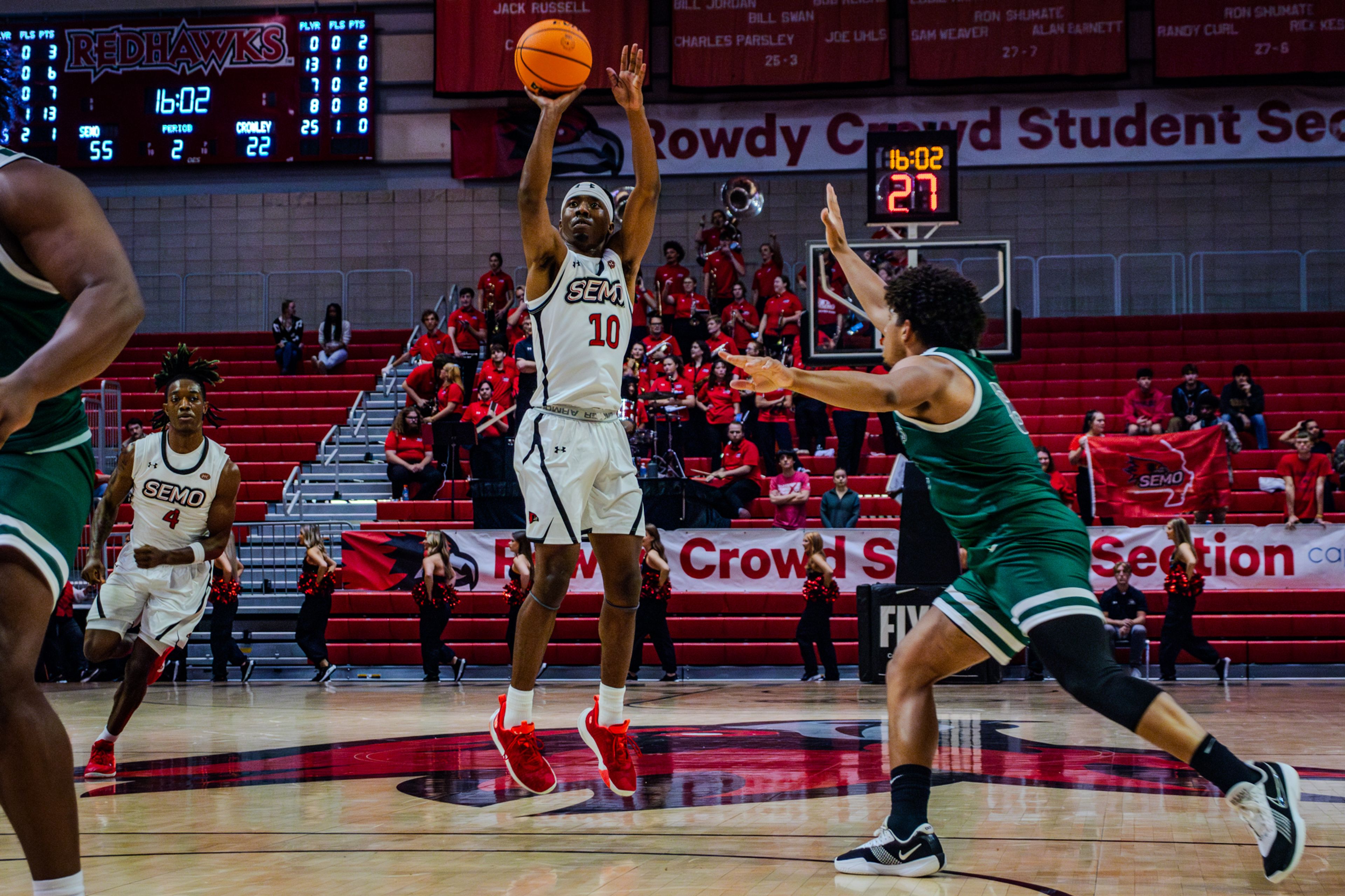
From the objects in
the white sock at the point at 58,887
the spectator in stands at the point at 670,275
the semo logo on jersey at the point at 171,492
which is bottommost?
the white sock at the point at 58,887

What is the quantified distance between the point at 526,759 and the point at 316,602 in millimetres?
8948

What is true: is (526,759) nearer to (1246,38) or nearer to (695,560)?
(695,560)

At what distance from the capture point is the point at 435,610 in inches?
530

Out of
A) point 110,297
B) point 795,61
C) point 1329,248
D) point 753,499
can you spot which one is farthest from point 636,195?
point 1329,248

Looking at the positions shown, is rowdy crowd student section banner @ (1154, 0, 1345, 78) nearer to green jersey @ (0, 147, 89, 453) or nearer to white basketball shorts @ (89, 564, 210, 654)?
white basketball shorts @ (89, 564, 210, 654)

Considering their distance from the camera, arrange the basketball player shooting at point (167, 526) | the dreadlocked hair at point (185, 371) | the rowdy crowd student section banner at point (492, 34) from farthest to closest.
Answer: the rowdy crowd student section banner at point (492, 34) → the dreadlocked hair at point (185, 371) → the basketball player shooting at point (167, 526)

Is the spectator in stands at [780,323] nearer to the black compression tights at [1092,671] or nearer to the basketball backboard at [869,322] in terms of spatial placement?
the basketball backboard at [869,322]

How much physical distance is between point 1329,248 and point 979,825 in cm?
2045

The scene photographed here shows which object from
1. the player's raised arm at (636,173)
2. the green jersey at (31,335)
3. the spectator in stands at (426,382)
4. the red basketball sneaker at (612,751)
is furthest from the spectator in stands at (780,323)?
the green jersey at (31,335)

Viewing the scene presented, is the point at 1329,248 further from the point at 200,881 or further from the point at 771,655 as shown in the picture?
the point at 200,881

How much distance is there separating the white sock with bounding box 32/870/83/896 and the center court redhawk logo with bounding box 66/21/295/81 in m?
20.4

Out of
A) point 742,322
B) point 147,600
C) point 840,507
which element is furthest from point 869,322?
point 147,600

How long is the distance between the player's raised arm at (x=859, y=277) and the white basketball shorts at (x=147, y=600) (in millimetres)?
3830

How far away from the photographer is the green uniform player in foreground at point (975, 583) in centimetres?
375
